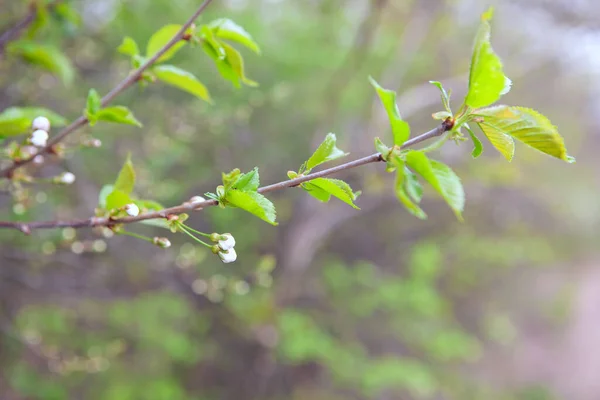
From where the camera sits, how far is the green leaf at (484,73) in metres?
0.46

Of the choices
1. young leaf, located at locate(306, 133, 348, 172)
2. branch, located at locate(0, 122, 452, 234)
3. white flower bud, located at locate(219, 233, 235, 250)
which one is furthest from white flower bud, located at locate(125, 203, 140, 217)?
young leaf, located at locate(306, 133, 348, 172)

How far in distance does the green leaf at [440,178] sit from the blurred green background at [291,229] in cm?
71

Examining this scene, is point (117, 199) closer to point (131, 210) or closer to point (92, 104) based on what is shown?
point (131, 210)

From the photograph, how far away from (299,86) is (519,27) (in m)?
1.94

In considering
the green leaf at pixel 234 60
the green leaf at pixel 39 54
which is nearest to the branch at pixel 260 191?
the green leaf at pixel 234 60

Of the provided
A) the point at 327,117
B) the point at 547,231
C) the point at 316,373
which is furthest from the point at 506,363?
the point at 327,117

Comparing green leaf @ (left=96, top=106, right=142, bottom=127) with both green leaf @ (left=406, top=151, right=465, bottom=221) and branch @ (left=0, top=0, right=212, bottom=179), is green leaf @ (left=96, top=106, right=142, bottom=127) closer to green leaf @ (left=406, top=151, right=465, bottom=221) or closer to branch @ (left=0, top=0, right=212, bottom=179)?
branch @ (left=0, top=0, right=212, bottom=179)

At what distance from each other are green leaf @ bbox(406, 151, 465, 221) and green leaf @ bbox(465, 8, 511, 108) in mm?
77

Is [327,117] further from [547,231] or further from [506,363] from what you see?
[506,363]

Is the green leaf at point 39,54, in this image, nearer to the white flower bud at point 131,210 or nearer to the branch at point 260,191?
the branch at point 260,191

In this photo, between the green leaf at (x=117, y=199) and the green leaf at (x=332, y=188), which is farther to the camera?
the green leaf at (x=117, y=199)

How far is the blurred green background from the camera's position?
6.20 ft

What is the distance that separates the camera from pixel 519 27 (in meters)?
3.37

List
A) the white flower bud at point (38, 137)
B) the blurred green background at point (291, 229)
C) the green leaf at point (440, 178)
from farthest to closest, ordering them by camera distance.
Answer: the blurred green background at point (291, 229)
the white flower bud at point (38, 137)
the green leaf at point (440, 178)
